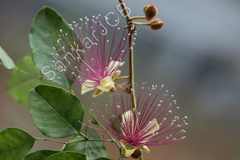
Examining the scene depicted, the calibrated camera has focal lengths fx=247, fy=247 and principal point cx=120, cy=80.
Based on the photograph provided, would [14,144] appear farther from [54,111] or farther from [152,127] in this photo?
[152,127]

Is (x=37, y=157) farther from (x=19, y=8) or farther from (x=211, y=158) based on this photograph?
(x=19, y=8)

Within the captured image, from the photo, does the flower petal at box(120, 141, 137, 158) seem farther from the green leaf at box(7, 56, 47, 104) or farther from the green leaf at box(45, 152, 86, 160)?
the green leaf at box(7, 56, 47, 104)

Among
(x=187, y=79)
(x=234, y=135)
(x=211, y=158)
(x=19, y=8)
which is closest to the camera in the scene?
(x=211, y=158)

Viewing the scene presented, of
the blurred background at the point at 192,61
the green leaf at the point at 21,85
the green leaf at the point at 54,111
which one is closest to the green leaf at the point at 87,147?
the green leaf at the point at 54,111

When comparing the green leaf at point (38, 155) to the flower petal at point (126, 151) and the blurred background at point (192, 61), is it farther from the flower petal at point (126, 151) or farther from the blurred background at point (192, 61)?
the blurred background at point (192, 61)

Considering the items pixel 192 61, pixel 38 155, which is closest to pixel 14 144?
pixel 38 155

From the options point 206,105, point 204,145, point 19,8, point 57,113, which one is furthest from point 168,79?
point 57,113
